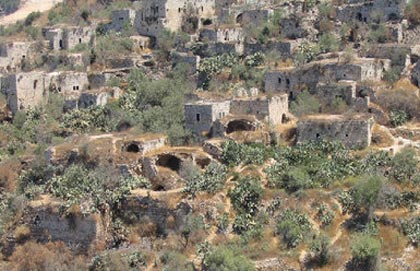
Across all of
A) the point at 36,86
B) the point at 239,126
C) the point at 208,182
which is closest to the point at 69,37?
the point at 36,86

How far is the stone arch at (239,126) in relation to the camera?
40.0 m

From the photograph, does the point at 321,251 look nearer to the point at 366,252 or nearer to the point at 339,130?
the point at 366,252

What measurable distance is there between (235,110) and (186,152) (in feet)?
12.6

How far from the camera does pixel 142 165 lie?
126 ft

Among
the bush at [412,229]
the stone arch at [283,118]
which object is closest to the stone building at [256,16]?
the stone arch at [283,118]

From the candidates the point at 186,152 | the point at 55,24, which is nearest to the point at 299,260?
the point at 186,152

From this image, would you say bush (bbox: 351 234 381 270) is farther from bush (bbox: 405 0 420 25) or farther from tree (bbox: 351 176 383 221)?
bush (bbox: 405 0 420 25)

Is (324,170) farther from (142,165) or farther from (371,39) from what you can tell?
(371,39)

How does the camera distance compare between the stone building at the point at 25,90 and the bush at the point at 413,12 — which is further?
the stone building at the point at 25,90

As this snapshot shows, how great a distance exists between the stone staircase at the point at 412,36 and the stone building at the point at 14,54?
22.5 meters

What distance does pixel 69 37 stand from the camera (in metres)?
55.1

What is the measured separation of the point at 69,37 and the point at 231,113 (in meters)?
17.8

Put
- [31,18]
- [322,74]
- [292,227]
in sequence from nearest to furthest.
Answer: [292,227] < [322,74] < [31,18]

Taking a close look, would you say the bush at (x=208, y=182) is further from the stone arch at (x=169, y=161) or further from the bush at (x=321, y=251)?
the bush at (x=321, y=251)
